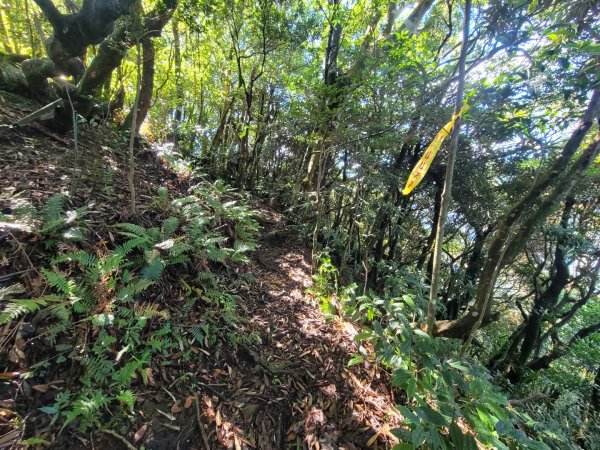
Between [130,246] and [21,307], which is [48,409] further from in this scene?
[130,246]

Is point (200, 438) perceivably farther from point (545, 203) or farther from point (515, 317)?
point (515, 317)

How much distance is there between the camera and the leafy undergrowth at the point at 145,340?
5.80 feet

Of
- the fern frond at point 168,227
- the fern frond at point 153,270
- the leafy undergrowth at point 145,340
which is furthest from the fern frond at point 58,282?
the fern frond at point 168,227

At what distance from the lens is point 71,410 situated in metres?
1.70

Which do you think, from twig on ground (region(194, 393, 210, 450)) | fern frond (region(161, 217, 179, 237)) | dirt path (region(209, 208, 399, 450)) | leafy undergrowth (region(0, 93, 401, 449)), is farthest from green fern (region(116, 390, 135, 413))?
fern frond (region(161, 217, 179, 237))

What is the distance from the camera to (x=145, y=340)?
2.25 m

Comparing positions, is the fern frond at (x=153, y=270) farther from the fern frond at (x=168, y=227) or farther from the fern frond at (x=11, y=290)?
the fern frond at (x=11, y=290)

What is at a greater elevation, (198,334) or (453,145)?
(453,145)

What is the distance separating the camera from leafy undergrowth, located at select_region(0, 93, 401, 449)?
1.77m

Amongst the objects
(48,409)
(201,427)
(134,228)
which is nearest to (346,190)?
(134,228)

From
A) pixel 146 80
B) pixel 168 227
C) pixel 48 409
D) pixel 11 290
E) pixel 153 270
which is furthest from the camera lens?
pixel 146 80

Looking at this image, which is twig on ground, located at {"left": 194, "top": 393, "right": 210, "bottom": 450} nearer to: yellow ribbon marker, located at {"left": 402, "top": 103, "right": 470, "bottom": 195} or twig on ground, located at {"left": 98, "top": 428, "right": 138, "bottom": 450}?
twig on ground, located at {"left": 98, "top": 428, "right": 138, "bottom": 450}

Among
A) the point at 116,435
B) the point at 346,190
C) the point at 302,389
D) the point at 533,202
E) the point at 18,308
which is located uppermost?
the point at 533,202

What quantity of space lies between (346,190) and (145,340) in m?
4.22
